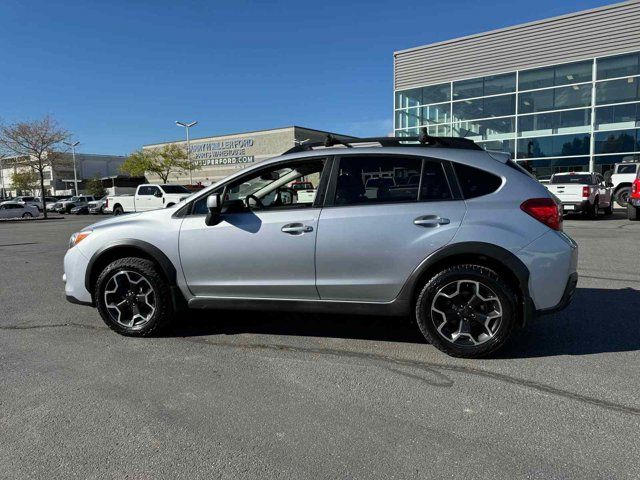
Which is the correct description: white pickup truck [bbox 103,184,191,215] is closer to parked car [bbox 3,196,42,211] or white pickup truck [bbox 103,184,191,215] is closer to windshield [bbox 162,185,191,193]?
windshield [bbox 162,185,191,193]

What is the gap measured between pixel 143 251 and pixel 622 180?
22.0m

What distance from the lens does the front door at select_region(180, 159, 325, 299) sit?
4.04 meters

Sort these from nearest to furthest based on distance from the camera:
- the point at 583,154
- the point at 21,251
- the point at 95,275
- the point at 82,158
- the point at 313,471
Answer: the point at 313,471
the point at 95,275
the point at 21,251
the point at 583,154
the point at 82,158

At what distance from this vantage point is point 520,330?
4.51 meters

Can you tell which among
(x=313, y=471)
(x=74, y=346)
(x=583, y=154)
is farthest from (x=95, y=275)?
(x=583, y=154)

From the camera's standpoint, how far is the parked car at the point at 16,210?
33.5 meters

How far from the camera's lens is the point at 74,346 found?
4332 millimetres

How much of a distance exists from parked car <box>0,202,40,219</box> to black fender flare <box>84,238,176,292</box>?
116ft

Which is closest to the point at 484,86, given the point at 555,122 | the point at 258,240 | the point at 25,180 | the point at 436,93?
the point at 436,93

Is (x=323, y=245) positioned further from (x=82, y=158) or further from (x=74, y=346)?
(x=82, y=158)

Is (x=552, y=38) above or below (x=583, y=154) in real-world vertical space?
above

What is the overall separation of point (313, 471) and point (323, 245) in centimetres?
193

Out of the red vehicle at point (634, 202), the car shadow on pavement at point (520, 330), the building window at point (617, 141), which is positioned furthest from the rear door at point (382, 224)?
the building window at point (617, 141)

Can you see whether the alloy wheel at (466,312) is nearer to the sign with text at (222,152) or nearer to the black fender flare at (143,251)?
the black fender flare at (143,251)
